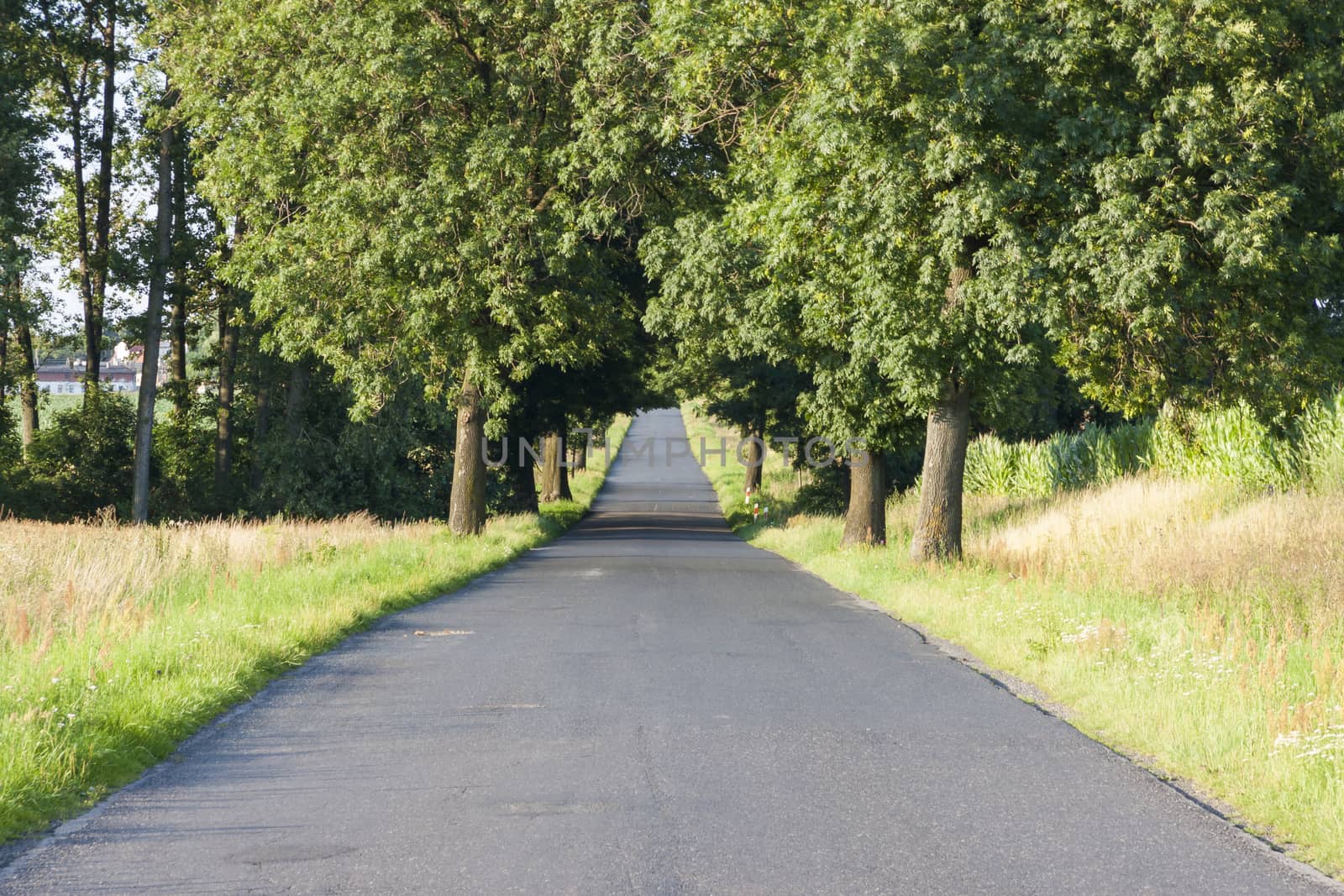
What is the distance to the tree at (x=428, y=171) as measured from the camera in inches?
905

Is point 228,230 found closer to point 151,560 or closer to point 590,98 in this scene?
point 590,98

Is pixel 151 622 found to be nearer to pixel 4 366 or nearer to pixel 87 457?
pixel 87 457

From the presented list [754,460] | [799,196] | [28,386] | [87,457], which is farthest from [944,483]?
[754,460]

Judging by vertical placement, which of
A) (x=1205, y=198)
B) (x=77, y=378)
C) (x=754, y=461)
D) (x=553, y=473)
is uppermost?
(x=1205, y=198)

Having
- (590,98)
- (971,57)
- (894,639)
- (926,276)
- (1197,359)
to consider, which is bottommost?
(894,639)

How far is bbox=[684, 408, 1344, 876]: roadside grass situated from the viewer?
6.90 metres

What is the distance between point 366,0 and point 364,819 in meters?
21.3

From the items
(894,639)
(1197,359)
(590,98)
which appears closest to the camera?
(894,639)

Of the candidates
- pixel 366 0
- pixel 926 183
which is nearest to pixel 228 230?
pixel 366 0

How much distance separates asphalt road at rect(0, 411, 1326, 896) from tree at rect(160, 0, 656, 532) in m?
12.8

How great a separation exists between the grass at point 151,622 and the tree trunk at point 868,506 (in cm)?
731

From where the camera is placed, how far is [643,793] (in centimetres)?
652

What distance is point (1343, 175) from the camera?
1603cm

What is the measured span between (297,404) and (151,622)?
29.8m
